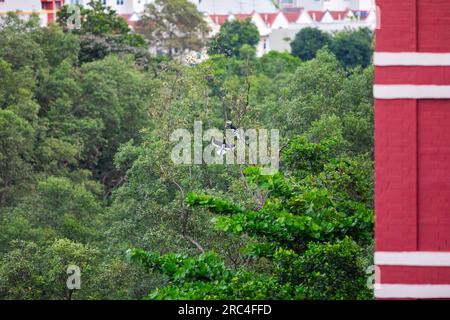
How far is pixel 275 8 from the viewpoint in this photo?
452ft

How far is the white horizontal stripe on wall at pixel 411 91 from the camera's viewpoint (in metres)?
11.5

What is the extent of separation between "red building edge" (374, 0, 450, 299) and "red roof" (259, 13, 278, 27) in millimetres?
116146

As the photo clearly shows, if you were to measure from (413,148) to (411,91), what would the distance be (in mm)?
406

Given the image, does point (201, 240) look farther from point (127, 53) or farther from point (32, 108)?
point (127, 53)

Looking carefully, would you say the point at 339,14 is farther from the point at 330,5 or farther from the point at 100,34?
the point at 100,34

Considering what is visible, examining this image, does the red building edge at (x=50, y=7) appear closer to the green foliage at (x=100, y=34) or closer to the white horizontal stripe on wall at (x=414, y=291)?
the green foliage at (x=100, y=34)

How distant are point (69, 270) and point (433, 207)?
65.6 feet

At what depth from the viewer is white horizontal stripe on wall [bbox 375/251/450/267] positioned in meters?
11.5

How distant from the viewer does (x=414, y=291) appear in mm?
11539

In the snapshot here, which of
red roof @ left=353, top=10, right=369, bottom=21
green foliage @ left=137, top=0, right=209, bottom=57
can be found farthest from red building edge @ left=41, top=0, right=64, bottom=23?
red roof @ left=353, top=10, right=369, bottom=21

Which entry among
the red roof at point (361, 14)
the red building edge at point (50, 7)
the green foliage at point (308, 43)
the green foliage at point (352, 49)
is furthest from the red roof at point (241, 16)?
the red building edge at point (50, 7)

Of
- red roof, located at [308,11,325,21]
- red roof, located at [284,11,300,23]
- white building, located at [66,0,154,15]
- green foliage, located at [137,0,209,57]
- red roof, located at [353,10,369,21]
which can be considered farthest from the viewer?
red roof, located at [308,11,325,21]

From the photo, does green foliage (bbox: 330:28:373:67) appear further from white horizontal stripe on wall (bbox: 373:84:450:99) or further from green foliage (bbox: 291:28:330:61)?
white horizontal stripe on wall (bbox: 373:84:450:99)
